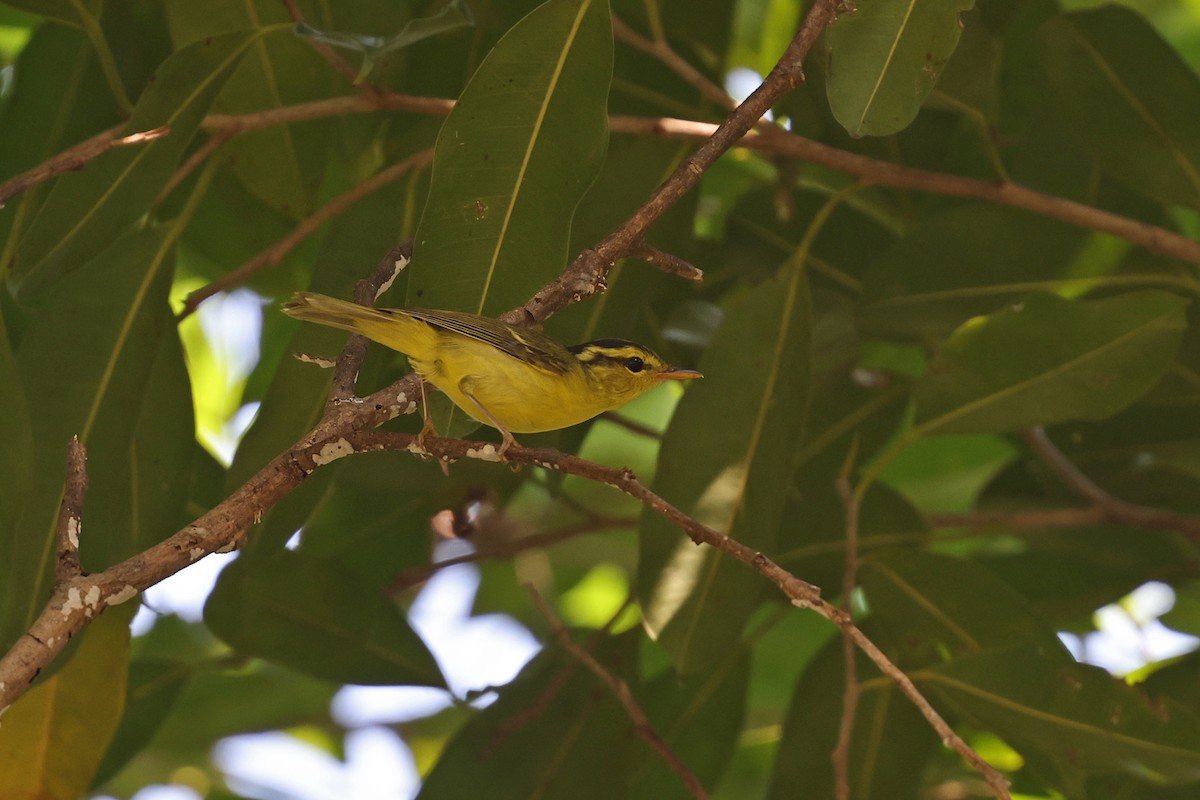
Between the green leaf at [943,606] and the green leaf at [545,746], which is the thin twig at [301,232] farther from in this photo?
the green leaf at [943,606]

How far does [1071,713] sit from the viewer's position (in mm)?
2553

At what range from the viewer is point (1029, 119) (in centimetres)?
343

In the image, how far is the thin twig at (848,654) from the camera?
82.3 inches

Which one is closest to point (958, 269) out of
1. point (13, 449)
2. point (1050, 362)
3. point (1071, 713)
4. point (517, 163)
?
point (1050, 362)

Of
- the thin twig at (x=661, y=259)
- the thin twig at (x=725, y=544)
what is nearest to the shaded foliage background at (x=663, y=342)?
the thin twig at (x=661, y=259)

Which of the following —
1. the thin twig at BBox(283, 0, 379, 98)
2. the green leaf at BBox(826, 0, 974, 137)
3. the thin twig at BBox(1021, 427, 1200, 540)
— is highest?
the thin twig at BBox(1021, 427, 1200, 540)

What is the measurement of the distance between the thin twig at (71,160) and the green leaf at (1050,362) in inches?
69.0

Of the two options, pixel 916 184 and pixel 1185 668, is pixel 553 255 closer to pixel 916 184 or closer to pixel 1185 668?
pixel 916 184

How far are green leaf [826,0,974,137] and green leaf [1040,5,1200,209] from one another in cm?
93

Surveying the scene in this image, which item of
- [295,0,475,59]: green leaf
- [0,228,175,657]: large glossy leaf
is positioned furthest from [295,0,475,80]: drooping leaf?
[0,228,175,657]: large glossy leaf

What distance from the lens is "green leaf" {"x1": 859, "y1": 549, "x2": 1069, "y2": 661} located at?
2854 mm

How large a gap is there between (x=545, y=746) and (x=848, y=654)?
3.78ft

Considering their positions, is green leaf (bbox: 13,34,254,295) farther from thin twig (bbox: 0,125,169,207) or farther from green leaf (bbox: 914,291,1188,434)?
green leaf (bbox: 914,291,1188,434)

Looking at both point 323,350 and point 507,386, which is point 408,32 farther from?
point 323,350
